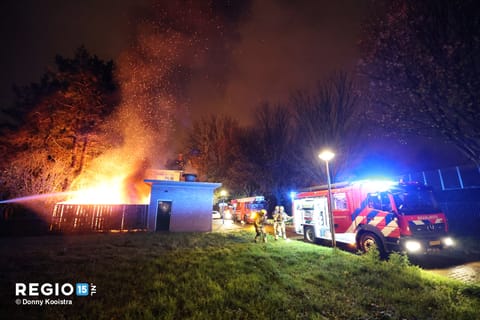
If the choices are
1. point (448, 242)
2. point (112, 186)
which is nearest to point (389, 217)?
point (448, 242)

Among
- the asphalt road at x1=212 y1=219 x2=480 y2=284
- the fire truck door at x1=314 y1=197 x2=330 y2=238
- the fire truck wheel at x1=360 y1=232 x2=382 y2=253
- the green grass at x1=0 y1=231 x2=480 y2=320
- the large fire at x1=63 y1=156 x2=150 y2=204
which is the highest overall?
the large fire at x1=63 y1=156 x2=150 y2=204

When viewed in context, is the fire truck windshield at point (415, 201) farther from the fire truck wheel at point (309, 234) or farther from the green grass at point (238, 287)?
the fire truck wheel at point (309, 234)

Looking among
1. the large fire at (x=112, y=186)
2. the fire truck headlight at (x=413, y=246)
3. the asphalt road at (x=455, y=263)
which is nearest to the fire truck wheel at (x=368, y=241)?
the fire truck headlight at (x=413, y=246)

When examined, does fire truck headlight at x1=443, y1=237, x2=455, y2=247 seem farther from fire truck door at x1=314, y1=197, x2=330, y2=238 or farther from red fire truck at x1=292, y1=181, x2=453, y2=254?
fire truck door at x1=314, y1=197, x2=330, y2=238

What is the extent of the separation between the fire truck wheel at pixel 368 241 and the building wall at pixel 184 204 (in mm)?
10262

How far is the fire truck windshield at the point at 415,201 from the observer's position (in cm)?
724

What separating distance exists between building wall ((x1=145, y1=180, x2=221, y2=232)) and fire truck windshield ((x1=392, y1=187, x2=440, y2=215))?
11451 millimetres

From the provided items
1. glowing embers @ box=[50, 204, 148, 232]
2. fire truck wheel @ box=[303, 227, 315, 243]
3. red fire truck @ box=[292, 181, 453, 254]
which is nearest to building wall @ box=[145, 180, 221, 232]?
glowing embers @ box=[50, 204, 148, 232]

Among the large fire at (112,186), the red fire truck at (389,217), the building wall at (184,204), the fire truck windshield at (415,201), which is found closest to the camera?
the red fire truck at (389,217)

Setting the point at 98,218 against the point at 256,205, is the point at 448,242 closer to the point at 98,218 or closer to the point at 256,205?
the point at 256,205

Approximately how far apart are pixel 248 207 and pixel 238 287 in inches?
755

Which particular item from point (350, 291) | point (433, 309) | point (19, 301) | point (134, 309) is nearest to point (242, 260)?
point (350, 291)

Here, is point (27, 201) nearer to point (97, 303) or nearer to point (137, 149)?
point (137, 149)

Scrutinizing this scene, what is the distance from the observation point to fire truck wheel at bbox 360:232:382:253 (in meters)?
7.75
